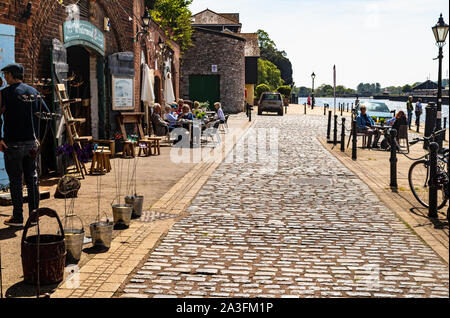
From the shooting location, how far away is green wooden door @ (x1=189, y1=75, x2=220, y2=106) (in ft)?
142

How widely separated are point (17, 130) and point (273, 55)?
96.9 meters

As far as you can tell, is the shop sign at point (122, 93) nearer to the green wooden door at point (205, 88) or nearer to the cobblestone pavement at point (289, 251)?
the cobblestone pavement at point (289, 251)

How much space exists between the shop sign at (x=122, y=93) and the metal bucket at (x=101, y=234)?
9.77 meters

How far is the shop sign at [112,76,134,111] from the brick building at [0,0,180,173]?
A: 0.03 m

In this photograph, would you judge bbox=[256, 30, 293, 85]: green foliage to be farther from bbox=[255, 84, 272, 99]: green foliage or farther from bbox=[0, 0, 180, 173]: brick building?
bbox=[0, 0, 180, 173]: brick building

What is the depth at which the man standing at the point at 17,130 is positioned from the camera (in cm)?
687

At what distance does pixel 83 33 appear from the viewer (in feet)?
43.0

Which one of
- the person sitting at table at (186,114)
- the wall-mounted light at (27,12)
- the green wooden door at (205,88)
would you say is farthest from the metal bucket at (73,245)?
the green wooden door at (205,88)

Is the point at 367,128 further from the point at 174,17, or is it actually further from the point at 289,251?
the point at 174,17

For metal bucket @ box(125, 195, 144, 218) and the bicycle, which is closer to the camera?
metal bucket @ box(125, 195, 144, 218)

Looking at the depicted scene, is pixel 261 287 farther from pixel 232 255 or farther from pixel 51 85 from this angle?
pixel 51 85

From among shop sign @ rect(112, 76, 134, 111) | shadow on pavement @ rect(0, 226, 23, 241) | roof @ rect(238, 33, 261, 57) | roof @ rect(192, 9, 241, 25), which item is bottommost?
shadow on pavement @ rect(0, 226, 23, 241)

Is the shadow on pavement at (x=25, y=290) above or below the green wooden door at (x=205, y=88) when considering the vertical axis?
below

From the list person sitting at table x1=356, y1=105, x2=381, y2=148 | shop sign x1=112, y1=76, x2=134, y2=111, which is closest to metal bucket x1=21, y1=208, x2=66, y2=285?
shop sign x1=112, y1=76, x2=134, y2=111
